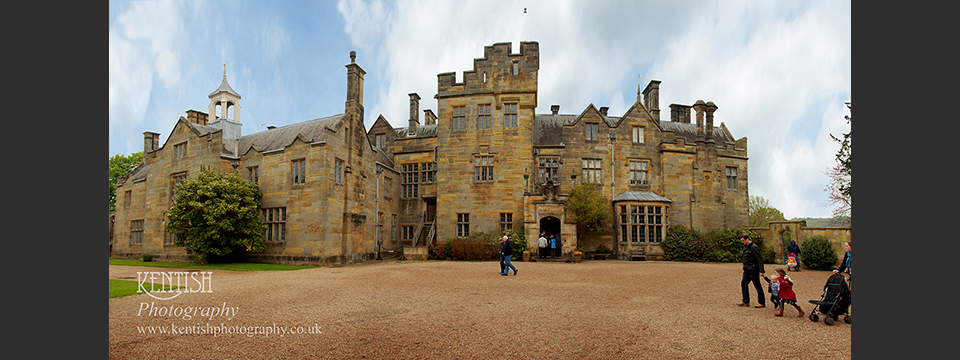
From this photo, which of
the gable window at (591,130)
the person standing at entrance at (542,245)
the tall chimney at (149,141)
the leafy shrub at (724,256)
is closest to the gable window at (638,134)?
the gable window at (591,130)

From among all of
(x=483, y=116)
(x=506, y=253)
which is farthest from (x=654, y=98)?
(x=506, y=253)

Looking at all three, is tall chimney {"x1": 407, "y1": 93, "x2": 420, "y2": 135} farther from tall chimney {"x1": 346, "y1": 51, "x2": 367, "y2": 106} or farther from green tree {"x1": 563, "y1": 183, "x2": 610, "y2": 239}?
green tree {"x1": 563, "y1": 183, "x2": 610, "y2": 239}

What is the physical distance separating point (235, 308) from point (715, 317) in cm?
1004

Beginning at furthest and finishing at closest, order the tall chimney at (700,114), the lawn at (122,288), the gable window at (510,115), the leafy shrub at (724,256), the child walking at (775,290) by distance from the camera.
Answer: the tall chimney at (700,114) < the gable window at (510,115) < the leafy shrub at (724,256) < the lawn at (122,288) < the child walking at (775,290)

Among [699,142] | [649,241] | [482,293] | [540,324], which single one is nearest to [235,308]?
[482,293]

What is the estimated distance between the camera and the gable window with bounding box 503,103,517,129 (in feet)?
94.0

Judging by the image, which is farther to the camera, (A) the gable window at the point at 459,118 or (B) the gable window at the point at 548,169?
(B) the gable window at the point at 548,169

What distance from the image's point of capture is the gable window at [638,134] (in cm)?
3004

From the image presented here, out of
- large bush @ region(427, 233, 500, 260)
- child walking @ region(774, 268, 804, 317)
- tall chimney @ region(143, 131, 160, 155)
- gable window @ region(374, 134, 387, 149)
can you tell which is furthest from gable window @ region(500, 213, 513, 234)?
tall chimney @ region(143, 131, 160, 155)

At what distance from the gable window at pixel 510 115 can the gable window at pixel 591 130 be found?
4959 mm

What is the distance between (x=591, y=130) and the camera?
30000 mm

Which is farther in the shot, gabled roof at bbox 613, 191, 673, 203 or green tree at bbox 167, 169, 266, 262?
gabled roof at bbox 613, 191, 673, 203

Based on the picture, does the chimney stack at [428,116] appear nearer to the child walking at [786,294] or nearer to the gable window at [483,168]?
the gable window at [483,168]

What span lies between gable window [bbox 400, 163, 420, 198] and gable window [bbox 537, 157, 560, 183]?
8725 mm
